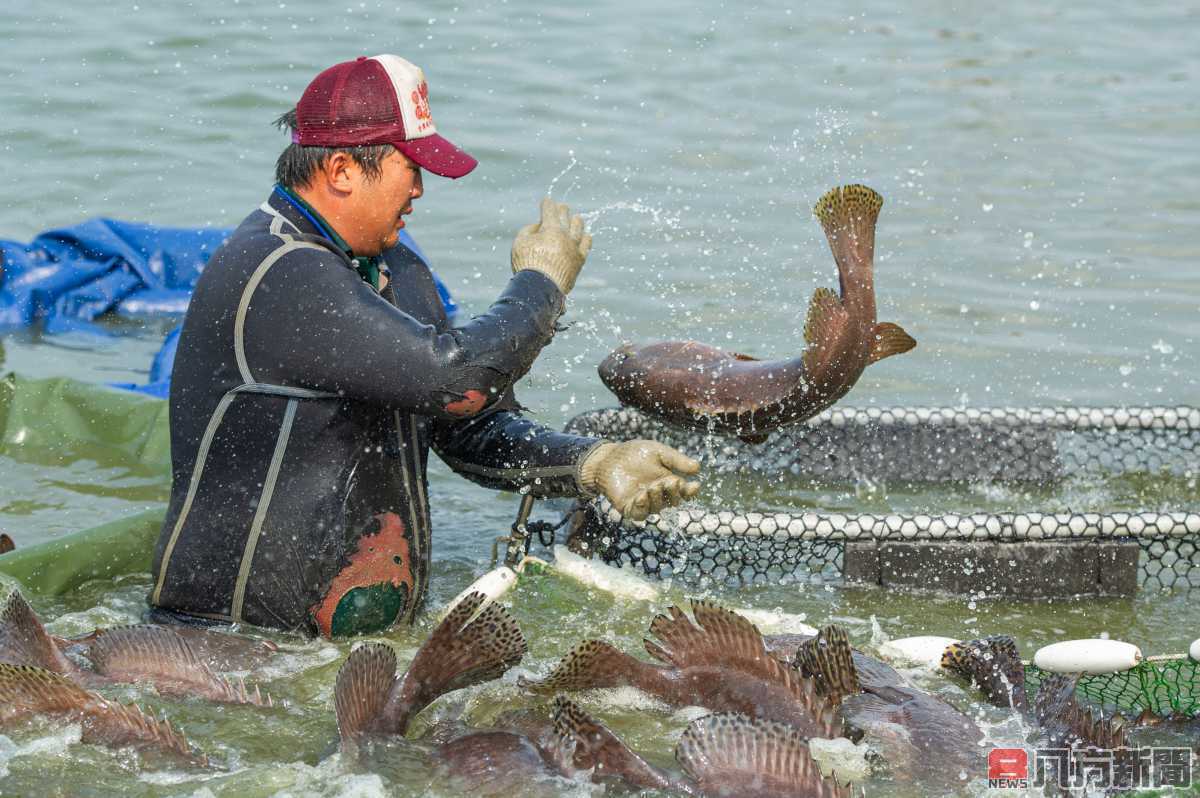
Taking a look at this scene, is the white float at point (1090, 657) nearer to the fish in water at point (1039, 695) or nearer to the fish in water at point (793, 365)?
the fish in water at point (1039, 695)

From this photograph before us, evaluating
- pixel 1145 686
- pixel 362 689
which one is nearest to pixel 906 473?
pixel 1145 686

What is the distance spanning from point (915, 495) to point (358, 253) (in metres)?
3.04

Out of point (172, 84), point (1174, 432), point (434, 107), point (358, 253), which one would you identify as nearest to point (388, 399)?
point (358, 253)

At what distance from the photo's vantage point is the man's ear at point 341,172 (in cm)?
429

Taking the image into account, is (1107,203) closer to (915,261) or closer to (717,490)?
(915,261)

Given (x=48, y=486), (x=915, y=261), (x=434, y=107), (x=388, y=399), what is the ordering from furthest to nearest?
(x=434, y=107)
(x=915, y=261)
(x=48, y=486)
(x=388, y=399)

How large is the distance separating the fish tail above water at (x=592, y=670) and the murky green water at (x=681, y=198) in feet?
0.30

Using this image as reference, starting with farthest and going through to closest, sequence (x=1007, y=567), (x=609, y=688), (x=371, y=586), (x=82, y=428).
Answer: (x=82, y=428), (x=1007, y=567), (x=371, y=586), (x=609, y=688)

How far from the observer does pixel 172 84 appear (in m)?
13.4

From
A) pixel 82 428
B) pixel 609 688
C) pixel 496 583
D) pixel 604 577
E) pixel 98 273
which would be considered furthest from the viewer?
pixel 98 273

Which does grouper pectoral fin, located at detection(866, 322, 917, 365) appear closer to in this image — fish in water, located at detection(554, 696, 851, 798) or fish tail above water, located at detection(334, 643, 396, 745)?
fish in water, located at detection(554, 696, 851, 798)

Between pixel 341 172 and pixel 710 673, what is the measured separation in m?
1.75

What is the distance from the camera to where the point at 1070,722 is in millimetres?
3768

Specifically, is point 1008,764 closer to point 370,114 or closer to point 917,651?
point 917,651
